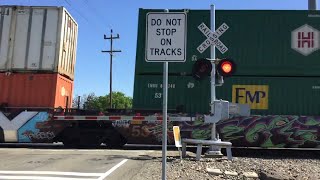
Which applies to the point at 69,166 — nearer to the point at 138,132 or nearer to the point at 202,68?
the point at 202,68

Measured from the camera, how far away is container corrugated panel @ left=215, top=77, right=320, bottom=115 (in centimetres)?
1656

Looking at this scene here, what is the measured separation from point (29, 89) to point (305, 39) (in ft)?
32.5

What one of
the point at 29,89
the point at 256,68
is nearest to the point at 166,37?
the point at 256,68

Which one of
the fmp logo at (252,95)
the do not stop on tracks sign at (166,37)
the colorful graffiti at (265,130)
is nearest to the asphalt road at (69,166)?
the colorful graffiti at (265,130)

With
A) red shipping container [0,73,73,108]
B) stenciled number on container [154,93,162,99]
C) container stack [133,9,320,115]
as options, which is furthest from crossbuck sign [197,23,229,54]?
red shipping container [0,73,73,108]

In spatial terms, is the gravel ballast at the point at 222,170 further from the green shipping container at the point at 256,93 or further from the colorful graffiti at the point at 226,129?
the green shipping container at the point at 256,93

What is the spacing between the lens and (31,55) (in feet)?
55.8

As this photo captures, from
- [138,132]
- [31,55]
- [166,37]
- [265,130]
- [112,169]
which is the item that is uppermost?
[31,55]

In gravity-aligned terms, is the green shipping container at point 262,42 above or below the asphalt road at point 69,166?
above

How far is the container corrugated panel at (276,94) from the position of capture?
54.3ft

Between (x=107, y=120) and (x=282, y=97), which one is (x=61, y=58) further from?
(x=282, y=97)

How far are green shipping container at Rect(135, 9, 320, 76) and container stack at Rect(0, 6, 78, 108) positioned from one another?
2973 mm

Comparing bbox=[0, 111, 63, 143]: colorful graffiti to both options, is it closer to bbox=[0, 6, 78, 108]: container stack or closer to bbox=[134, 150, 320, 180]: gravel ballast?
bbox=[0, 6, 78, 108]: container stack

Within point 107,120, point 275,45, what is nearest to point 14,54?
point 107,120
